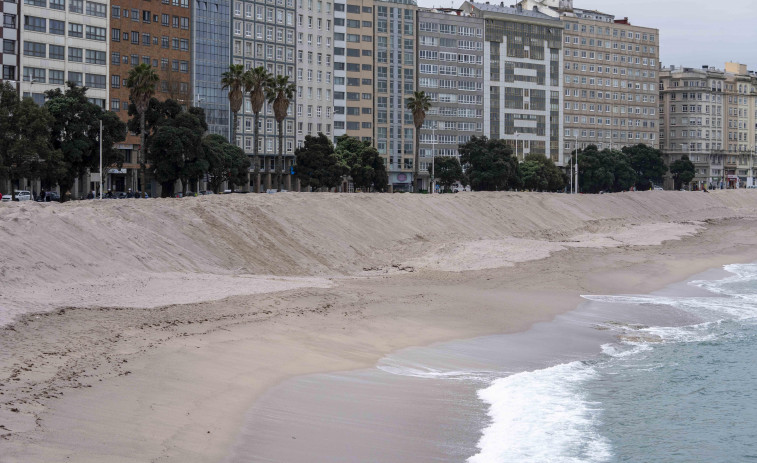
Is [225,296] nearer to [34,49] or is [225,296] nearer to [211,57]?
[34,49]

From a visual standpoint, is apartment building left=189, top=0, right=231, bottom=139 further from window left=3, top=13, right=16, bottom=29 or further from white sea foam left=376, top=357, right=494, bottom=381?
white sea foam left=376, top=357, right=494, bottom=381

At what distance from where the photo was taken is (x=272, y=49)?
476 feet

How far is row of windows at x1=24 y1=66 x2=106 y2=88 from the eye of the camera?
10781cm

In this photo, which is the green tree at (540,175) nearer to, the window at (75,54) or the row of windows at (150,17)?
the row of windows at (150,17)

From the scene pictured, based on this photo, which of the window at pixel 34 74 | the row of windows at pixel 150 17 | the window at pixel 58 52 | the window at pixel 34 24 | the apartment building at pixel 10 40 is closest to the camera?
the apartment building at pixel 10 40

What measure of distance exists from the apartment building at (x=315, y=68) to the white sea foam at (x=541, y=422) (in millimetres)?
127861

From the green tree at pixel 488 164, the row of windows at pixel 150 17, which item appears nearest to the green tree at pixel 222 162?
the row of windows at pixel 150 17

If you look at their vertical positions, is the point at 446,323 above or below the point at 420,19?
below

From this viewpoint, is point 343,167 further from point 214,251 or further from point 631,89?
point 631,89

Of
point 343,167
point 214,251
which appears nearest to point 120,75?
point 343,167

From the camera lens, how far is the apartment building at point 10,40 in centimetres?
10544

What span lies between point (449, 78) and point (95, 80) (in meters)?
73.5

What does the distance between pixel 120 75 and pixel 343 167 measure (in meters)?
38.8

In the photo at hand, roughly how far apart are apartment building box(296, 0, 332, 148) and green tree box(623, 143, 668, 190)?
60200mm
